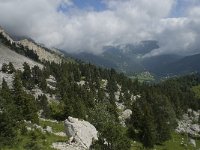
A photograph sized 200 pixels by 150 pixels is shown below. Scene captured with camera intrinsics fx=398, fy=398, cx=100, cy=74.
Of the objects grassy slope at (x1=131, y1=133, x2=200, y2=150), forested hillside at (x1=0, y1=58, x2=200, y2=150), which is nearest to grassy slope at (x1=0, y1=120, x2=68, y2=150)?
forested hillside at (x1=0, y1=58, x2=200, y2=150)

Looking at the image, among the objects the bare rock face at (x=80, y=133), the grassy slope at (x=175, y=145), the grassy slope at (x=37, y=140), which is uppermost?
the bare rock face at (x=80, y=133)

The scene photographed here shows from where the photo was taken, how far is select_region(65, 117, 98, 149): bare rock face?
7238 cm

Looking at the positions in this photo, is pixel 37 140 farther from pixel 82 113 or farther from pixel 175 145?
pixel 175 145

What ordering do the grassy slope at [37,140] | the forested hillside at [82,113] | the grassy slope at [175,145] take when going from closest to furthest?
1. the forested hillside at [82,113]
2. the grassy slope at [37,140]
3. the grassy slope at [175,145]

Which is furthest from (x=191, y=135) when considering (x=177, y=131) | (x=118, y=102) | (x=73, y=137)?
(x=73, y=137)

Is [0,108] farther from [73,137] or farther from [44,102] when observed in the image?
[44,102]

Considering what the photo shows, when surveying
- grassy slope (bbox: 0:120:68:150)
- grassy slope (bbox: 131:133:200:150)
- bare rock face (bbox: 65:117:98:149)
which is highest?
bare rock face (bbox: 65:117:98:149)

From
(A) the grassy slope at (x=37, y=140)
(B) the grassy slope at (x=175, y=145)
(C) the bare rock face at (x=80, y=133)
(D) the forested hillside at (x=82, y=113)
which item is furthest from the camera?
(B) the grassy slope at (x=175, y=145)

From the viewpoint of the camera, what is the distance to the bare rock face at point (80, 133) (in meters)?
72.4

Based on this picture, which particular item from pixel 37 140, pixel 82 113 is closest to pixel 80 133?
pixel 37 140

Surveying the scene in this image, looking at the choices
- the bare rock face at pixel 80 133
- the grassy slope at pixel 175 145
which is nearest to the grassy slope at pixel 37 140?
the bare rock face at pixel 80 133

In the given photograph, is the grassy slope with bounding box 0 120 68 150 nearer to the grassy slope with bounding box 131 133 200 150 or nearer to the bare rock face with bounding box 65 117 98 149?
the bare rock face with bounding box 65 117 98 149

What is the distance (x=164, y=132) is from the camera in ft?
443

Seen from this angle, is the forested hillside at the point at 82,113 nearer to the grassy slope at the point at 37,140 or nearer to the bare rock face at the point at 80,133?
the grassy slope at the point at 37,140
